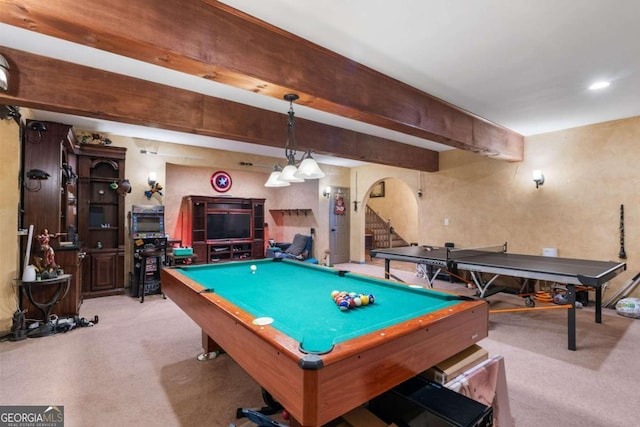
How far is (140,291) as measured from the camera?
5051 mm

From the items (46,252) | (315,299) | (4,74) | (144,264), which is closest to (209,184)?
(144,264)

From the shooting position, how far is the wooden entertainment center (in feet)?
23.8

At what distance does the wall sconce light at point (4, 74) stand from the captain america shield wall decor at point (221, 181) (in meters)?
5.67

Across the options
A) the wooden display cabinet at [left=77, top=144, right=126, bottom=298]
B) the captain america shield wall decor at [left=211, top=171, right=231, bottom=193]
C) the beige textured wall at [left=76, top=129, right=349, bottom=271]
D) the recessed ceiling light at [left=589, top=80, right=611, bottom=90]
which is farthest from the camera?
the captain america shield wall decor at [left=211, top=171, right=231, bottom=193]

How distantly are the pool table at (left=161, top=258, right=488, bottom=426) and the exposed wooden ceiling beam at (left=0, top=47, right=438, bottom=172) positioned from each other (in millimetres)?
1689

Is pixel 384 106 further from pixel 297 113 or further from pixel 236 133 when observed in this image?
pixel 236 133

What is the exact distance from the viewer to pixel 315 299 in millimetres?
2146

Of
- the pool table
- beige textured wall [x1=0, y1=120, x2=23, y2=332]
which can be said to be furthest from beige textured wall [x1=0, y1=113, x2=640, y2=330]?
the pool table

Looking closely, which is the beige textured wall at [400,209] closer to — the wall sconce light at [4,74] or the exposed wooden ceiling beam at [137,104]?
the exposed wooden ceiling beam at [137,104]

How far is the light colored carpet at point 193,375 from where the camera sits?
2100 mm

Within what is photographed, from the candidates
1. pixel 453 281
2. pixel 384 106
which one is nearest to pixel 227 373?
pixel 384 106

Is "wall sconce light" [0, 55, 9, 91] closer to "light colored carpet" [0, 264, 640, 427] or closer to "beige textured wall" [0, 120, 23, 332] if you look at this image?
"beige textured wall" [0, 120, 23, 332]

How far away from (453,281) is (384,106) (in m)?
4.42

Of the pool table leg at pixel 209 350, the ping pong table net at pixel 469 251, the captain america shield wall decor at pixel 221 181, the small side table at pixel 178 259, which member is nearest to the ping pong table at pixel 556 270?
the ping pong table net at pixel 469 251
